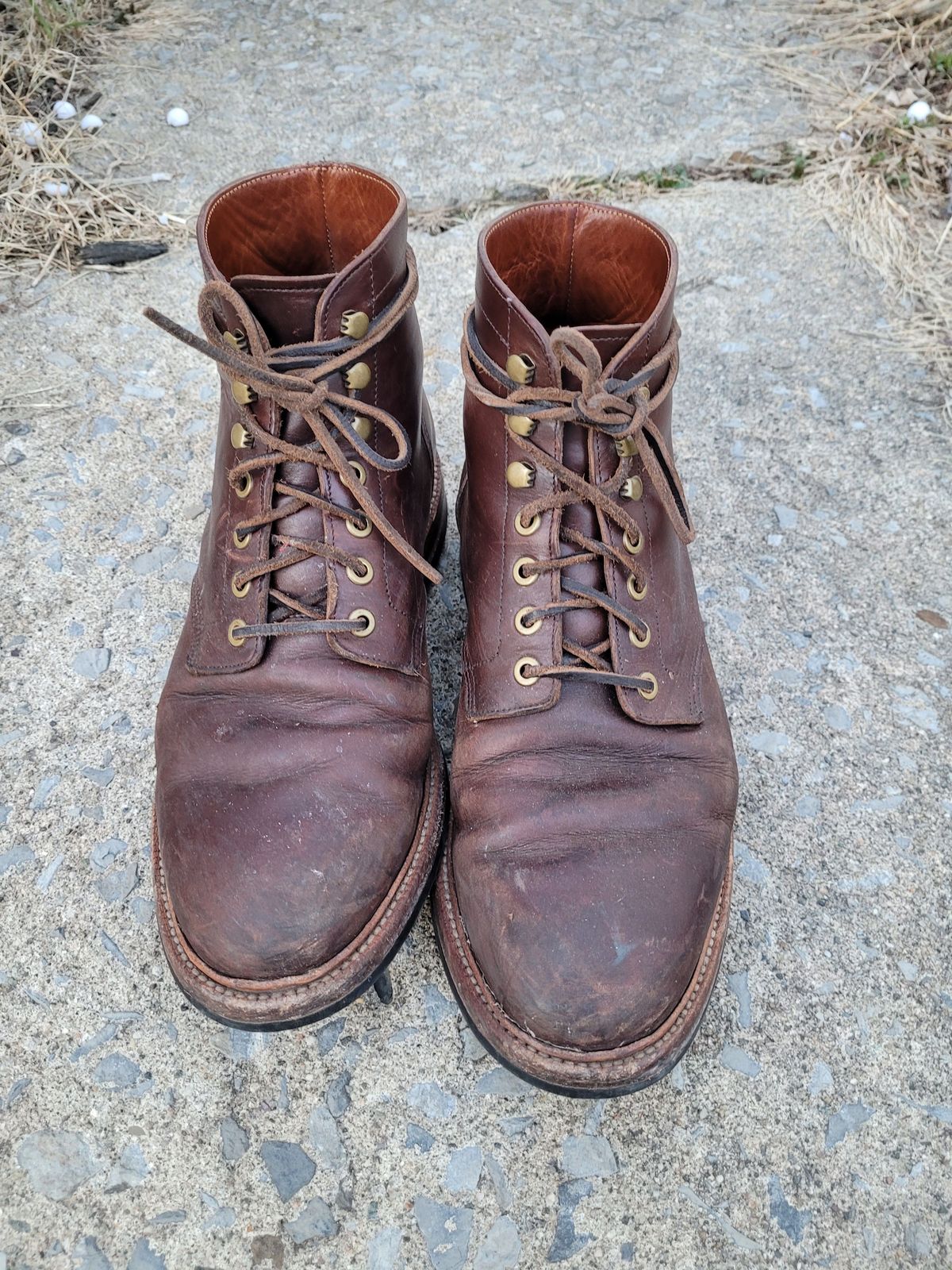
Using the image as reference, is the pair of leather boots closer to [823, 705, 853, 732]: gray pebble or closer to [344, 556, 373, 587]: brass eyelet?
[344, 556, 373, 587]: brass eyelet

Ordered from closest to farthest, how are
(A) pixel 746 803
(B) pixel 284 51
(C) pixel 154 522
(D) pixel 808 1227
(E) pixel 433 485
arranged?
(D) pixel 808 1227 → (A) pixel 746 803 → (E) pixel 433 485 → (C) pixel 154 522 → (B) pixel 284 51

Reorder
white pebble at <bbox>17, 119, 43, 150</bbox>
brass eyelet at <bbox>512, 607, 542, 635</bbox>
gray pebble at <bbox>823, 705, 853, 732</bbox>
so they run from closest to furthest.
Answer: brass eyelet at <bbox>512, 607, 542, 635</bbox>
gray pebble at <bbox>823, 705, 853, 732</bbox>
white pebble at <bbox>17, 119, 43, 150</bbox>

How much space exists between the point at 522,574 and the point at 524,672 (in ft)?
0.52

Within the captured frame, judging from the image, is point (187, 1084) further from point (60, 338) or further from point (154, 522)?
point (60, 338)

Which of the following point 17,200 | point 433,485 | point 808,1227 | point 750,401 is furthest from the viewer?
point 17,200

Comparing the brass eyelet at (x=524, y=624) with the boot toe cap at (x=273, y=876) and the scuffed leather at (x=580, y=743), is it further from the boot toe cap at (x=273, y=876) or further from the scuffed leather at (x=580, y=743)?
the boot toe cap at (x=273, y=876)

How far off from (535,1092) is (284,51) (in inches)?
135

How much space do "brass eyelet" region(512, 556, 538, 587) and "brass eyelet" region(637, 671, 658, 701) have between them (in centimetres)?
22

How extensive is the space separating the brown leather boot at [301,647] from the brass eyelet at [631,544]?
0.31 metres

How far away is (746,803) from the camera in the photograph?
5.40 ft

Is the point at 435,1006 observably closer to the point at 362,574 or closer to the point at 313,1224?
the point at 313,1224

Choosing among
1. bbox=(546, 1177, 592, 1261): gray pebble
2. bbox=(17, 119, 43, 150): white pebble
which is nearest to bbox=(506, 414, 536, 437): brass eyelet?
bbox=(546, 1177, 592, 1261): gray pebble

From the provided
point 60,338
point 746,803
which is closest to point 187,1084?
point 746,803

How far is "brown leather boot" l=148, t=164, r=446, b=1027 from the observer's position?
1.26 m
